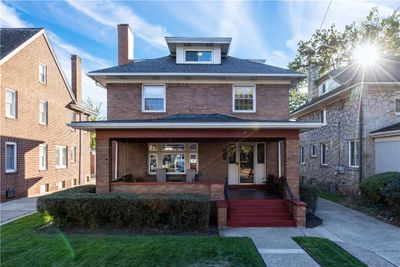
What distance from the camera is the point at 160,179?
525 inches

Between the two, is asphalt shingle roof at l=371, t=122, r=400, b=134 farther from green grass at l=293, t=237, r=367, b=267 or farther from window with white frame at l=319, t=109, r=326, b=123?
green grass at l=293, t=237, r=367, b=267

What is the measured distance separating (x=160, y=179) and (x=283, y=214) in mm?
5874

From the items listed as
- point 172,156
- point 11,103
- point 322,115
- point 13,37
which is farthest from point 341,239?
point 13,37

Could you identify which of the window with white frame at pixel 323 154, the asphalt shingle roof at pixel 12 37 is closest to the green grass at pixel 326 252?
the window with white frame at pixel 323 154

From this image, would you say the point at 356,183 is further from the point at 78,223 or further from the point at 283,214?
the point at 78,223

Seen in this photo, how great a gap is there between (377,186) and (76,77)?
68.7 feet

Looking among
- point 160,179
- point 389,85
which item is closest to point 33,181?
point 160,179

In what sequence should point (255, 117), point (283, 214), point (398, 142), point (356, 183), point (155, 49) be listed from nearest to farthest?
point (283, 214)
point (398, 142)
point (255, 117)
point (356, 183)
point (155, 49)

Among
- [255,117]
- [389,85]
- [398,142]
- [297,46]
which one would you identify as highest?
[297,46]

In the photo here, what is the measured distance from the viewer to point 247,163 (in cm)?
1470

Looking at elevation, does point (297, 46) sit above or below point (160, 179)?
above

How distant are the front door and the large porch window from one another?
238cm

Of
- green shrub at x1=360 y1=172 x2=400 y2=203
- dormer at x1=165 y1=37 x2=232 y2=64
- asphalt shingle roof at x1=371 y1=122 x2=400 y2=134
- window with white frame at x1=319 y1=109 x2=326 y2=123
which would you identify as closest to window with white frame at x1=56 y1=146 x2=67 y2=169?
dormer at x1=165 y1=37 x2=232 y2=64

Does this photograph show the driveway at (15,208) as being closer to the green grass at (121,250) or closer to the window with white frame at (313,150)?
the green grass at (121,250)
